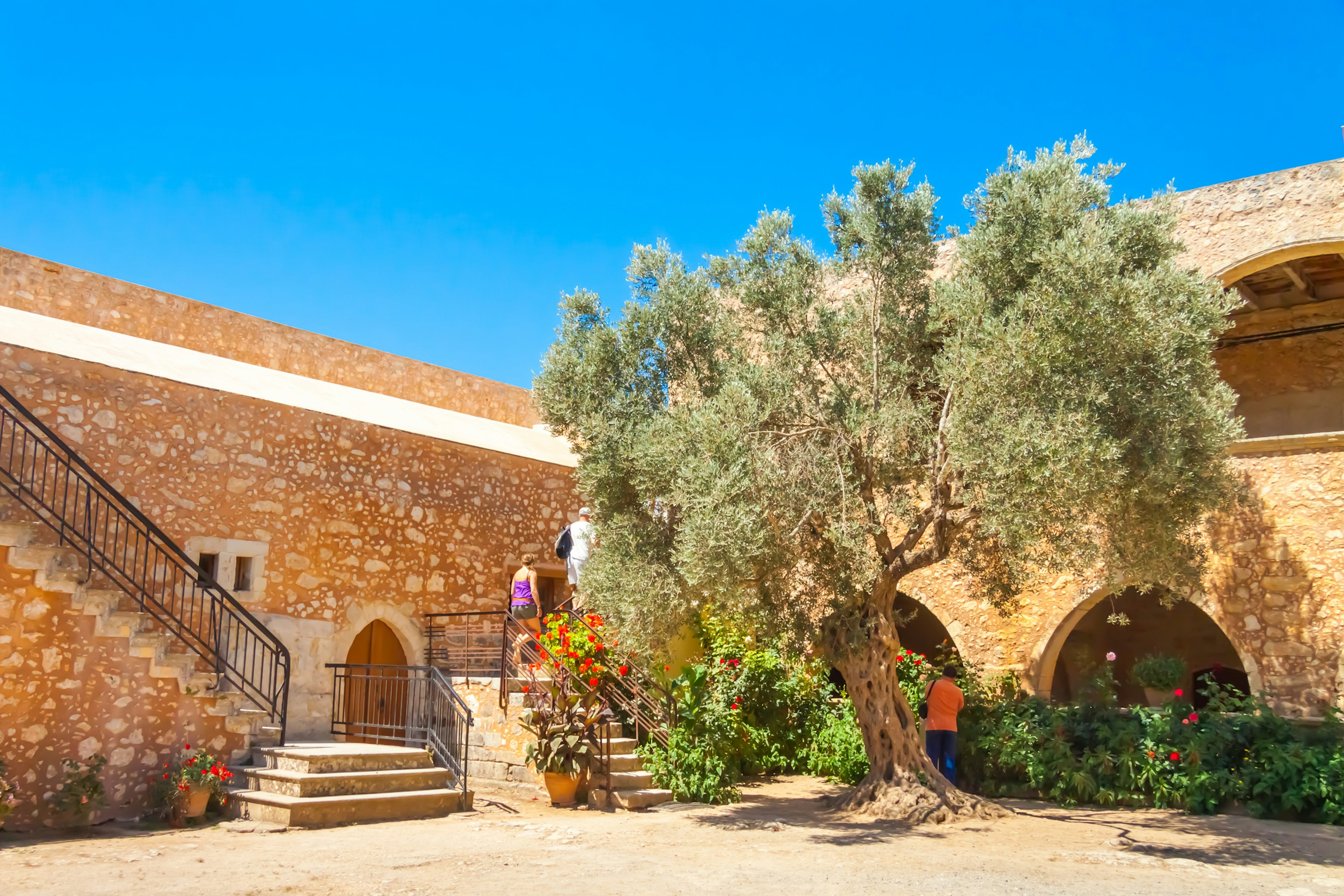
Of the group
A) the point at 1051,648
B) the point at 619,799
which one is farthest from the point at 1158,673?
the point at 619,799

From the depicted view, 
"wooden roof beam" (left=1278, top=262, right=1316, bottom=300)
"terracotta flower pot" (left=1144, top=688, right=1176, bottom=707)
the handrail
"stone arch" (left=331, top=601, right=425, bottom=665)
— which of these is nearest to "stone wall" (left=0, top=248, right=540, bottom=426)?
the handrail

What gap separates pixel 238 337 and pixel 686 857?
929 cm

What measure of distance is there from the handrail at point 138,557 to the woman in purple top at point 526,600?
2317 mm

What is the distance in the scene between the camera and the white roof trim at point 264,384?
366 inches

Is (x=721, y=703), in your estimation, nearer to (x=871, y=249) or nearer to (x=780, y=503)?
(x=780, y=503)

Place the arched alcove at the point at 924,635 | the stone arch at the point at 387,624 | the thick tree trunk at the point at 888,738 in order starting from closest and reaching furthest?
the thick tree trunk at the point at 888,738 < the stone arch at the point at 387,624 < the arched alcove at the point at 924,635

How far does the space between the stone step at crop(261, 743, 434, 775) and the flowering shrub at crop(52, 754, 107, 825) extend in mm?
1230

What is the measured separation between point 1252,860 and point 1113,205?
498 cm

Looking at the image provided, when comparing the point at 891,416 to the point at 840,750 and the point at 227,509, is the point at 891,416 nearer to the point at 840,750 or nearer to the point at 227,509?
the point at 840,750

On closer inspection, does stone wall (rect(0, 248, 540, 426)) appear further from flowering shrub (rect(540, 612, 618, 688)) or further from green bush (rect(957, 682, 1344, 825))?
green bush (rect(957, 682, 1344, 825))

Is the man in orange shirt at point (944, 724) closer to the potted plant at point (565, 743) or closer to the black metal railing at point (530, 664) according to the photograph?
the black metal railing at point (530, 664)

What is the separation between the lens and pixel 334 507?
→ 10.6 meters

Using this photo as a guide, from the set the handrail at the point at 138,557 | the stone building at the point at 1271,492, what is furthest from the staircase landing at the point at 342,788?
the stone building at the point at 1271,492

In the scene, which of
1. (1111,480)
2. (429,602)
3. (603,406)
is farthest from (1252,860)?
(429,602)
